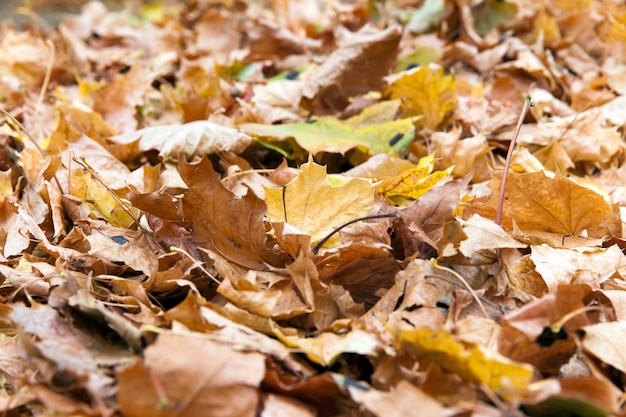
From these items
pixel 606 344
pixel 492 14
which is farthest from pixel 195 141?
pixel 492 14

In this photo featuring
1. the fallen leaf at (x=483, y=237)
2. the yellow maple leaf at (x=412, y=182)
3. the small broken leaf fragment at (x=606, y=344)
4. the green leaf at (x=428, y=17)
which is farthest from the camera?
the green leaf at (x=428, y=17)

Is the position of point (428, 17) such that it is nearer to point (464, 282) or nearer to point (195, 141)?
point (195, 141)

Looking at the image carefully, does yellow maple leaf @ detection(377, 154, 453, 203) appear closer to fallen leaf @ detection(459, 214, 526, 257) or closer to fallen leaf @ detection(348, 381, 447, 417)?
fallen leaf @ detection(459, 214, 526, 257)

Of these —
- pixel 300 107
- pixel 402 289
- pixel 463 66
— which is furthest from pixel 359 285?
pixel 463 66

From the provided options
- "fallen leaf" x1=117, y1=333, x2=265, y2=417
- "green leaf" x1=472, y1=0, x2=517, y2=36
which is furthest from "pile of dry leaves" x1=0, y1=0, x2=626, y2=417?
"green leaf" x1=472, y1=0, x2=517, y2=36

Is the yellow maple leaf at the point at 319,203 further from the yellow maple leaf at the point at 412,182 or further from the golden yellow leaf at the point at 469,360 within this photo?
the golden yellow leaf at the point at 469,360

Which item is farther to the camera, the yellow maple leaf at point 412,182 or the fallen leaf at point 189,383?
the yellow maple leaf at point 412,182

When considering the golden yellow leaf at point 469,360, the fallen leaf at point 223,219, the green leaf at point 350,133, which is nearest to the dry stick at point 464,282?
the golden yellow leaf at point 469,360
